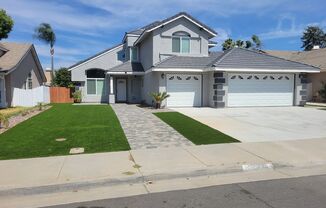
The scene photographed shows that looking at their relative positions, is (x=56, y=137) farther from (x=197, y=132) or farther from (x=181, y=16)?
(x=181, y=16)

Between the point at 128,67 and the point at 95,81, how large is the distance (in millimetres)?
4076

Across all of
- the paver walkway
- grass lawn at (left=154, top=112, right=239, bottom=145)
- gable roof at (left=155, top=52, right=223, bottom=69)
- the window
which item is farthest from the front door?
the paver walkway

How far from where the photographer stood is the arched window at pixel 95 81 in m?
29.5

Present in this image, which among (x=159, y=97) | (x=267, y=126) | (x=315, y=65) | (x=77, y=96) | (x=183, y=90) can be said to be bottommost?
(x=267, y=126)

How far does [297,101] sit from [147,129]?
566 inches

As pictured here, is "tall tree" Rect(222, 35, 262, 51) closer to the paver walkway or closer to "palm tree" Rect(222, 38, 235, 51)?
"palm tree" Rect(222, 38, 235, 51)

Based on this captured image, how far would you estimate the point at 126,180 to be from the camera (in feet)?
20.7

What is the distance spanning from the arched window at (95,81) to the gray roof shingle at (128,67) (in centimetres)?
293

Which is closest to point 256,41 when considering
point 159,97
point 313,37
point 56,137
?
point 313,37

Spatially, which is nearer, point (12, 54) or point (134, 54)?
point (12, 54)

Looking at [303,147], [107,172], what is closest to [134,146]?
[107,172]

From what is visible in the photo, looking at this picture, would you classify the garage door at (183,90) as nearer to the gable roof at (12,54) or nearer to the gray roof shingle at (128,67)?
the gray roof shingle at (128,67)

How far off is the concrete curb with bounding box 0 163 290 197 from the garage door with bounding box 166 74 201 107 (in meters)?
14.3

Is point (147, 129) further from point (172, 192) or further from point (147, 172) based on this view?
point (172, 192)
